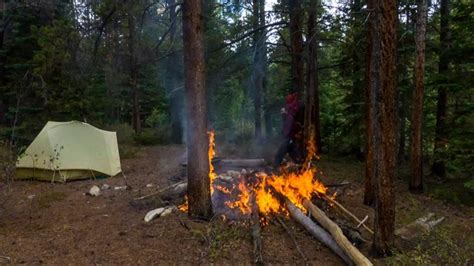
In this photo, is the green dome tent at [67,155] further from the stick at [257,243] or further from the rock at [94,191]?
the stick at [257,243]

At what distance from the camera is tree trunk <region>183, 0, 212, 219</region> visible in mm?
6992

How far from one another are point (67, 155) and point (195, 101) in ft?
20.1

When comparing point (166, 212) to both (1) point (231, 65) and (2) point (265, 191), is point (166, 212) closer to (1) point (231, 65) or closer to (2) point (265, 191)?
(2) point (265, 191)

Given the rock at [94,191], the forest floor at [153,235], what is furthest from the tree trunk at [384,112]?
the rock at [94,191]

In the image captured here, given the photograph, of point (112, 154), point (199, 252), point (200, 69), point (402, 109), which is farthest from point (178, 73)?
point (199, 252)

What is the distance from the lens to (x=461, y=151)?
934 centimetres

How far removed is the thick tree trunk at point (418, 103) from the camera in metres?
9.64

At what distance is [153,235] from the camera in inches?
263

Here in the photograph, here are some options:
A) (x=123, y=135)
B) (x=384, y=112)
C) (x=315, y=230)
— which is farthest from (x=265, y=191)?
(x=123, y=135)

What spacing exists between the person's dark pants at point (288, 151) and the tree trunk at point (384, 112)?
15.7 ft

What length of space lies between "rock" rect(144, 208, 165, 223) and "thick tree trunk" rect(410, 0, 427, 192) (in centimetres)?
679

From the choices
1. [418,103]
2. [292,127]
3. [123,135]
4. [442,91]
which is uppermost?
[442,91]

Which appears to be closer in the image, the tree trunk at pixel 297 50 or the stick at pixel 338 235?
the stick at pixel 338 235

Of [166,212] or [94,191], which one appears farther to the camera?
Answer: [94,191]
